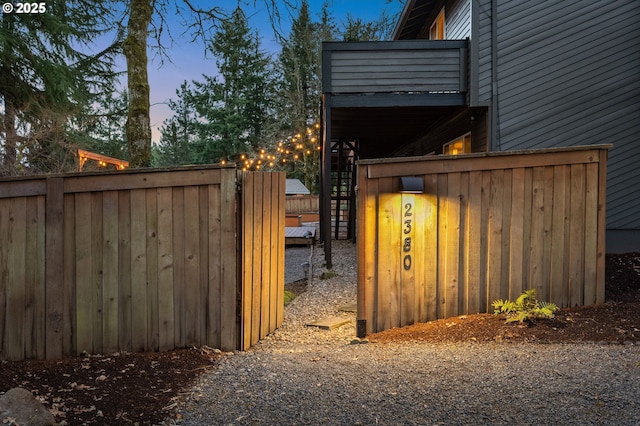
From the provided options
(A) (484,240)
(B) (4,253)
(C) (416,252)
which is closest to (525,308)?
(A) (484,240)

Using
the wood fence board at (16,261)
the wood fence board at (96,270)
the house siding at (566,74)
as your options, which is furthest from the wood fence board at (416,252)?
the house siding at (566,74)

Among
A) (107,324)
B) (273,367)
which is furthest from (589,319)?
(107,324)

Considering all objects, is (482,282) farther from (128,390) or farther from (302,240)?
(302,240)

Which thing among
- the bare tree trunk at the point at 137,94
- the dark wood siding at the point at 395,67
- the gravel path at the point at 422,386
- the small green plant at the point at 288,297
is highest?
the dark wood siding at the point at 395,67

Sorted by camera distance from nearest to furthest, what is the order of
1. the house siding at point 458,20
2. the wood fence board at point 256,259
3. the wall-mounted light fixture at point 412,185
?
1. the wood fence board at point 256,259
2. the wall-mounted light fixture at point 412,185
3. the house siding at point 458,20

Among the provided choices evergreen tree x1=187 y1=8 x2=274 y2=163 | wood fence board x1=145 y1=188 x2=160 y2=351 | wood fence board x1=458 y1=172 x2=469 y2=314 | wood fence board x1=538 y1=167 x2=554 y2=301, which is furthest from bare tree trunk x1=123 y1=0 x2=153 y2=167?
evergreen tree x1=187 y1=8 x2=274 y2=163

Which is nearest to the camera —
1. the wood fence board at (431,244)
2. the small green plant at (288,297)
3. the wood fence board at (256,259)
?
the wood fence board at (256,259)

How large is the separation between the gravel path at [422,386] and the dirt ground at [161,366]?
7.8 inches

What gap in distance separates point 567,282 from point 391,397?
322 centimetres

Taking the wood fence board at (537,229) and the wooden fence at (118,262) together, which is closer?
the wooden fence at (118,262)

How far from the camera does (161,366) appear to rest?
357cm

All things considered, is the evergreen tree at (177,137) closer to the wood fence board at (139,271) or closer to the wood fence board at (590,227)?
the wood fence board at (139,271)

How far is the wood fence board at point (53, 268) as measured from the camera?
3.92m

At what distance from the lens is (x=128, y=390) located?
3057 millimetres
